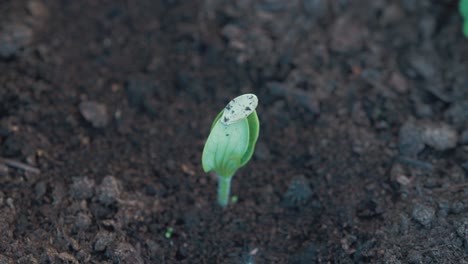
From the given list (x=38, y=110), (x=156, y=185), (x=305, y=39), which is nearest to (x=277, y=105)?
(x=305, y=39)

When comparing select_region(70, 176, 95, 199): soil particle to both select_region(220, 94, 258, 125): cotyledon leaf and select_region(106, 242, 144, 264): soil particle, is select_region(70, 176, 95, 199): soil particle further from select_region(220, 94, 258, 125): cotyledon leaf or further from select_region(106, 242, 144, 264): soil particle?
select_region(220, 94, 258, 125): cotyledon leaf

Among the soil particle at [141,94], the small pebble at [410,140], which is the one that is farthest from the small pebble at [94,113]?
the small pebble at [410,140]

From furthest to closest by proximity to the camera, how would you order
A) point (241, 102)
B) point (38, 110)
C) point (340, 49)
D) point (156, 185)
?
point (340, 49) → point (38, 110) → point (156, 185) → point (241, 102)

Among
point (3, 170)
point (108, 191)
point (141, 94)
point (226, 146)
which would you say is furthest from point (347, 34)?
point (3, 170)

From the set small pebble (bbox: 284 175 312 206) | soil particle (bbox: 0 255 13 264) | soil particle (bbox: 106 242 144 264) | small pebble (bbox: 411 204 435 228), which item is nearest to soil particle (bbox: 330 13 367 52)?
small pebble (bbox: 284 175 312 206)

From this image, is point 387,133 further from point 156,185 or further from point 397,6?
point 156,185

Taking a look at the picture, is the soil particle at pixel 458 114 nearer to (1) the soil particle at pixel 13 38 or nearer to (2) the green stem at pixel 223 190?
(2) the green stem at pixel 223 190

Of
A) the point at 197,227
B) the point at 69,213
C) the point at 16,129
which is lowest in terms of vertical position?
the point at 197,227
